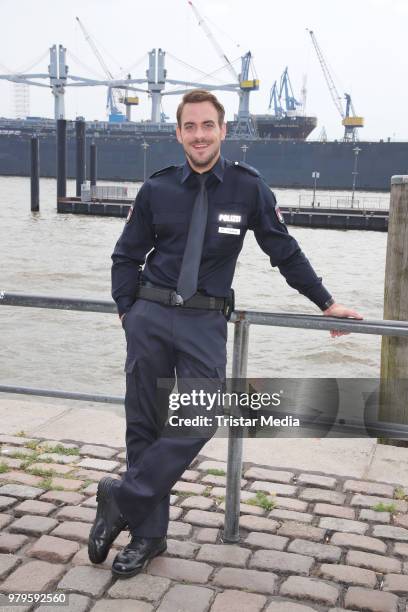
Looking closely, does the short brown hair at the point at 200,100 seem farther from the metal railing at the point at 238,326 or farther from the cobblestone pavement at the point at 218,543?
the cobblestone pavement at the point at 218,543

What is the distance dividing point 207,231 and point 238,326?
1.43ft

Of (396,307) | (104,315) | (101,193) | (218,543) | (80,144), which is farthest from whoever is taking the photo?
(101,193)

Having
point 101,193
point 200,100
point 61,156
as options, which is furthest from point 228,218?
point 101,193

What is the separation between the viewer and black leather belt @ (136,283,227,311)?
2.71 m

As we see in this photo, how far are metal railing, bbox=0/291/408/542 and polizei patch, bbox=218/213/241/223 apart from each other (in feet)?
1.23

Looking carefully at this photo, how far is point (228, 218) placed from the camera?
2.75 m

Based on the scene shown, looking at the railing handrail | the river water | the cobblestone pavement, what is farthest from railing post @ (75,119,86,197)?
the railing handrail

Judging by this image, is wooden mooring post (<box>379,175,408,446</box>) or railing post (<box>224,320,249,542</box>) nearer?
railing post (<box>224,320,249,542</box>)

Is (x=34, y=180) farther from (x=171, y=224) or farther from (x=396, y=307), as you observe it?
(x=171, y=224)

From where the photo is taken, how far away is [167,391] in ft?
9.26

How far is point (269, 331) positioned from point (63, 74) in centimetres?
11304

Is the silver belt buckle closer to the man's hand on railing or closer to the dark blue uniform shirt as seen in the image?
the dark blue uniform shirt

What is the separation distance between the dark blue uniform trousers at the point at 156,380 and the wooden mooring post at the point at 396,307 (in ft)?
6.84

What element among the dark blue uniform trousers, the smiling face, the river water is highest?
the smiling face
